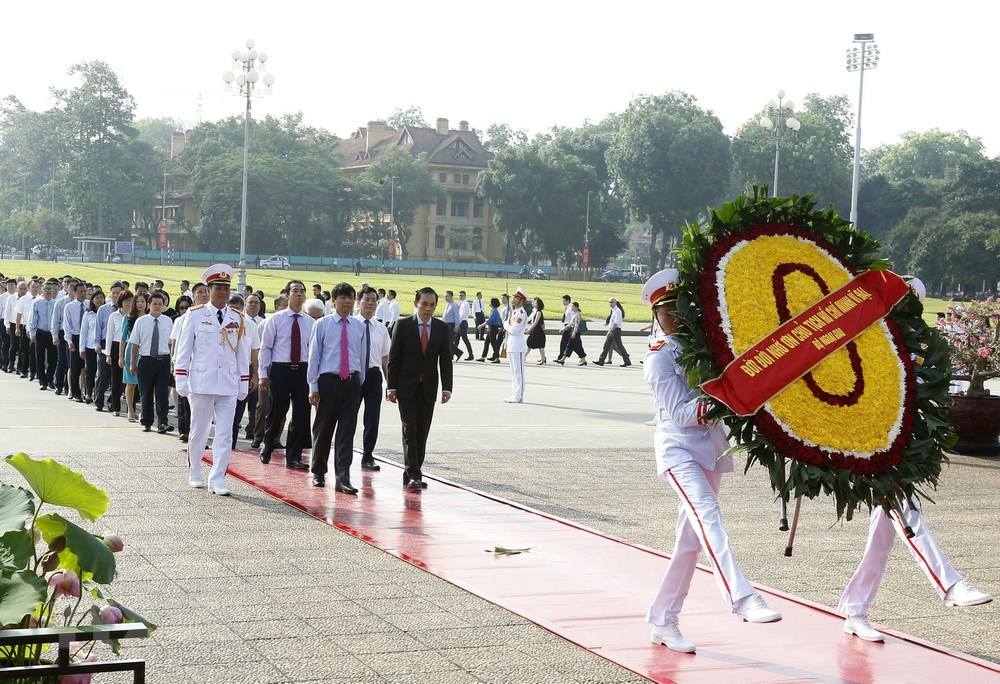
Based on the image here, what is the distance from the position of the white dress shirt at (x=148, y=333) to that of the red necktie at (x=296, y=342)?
3.07 meters

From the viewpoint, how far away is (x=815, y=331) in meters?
5.86

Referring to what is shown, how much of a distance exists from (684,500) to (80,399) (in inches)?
576

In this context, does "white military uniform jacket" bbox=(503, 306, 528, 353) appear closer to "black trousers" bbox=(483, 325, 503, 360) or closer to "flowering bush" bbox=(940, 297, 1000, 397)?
"flowering bush" bbox=(940, 297, 1000, 397)

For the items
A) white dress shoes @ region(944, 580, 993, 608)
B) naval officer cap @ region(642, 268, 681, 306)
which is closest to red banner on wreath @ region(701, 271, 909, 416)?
naval officer cap @ region(642, 268, 681, 306)

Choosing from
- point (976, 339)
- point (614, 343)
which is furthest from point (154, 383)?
point (614, 343)

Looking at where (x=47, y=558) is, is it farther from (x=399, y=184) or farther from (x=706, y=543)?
(x=399, y=184)

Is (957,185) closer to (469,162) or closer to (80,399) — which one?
(469,162)

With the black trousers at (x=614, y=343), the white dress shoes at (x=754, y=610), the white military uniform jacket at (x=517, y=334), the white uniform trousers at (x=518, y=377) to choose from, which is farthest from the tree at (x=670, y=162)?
the white dress shoes at (x=754, y=610)

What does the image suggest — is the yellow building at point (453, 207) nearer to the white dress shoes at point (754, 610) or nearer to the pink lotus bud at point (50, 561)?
the white dress shoes at point (754, 610)

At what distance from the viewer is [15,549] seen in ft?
9.81

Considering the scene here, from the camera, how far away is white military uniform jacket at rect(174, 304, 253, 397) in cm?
1076

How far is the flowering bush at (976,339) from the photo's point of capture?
1502 cm

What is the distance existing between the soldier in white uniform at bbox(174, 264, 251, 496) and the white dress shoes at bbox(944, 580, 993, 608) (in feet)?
20.8

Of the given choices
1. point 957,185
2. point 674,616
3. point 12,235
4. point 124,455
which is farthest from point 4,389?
point 12,235
